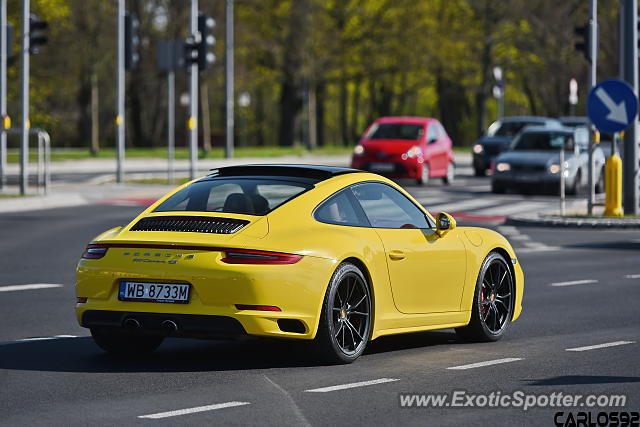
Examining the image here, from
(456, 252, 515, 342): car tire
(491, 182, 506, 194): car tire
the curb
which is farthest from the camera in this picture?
(491, 182, 506, 194): car tire

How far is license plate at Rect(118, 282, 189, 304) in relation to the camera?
9328mm

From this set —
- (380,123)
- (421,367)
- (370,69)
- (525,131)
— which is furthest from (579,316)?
(370,69)

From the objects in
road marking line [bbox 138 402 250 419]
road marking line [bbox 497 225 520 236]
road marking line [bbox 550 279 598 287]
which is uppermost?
road marking line [bbox 138 402 250 419]

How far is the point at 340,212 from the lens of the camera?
10.2m

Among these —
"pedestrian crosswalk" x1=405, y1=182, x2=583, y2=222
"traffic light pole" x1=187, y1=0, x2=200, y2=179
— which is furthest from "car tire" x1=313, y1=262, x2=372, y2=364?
"traffic light pole" x1=187, y1=0, x2=200, y2=179

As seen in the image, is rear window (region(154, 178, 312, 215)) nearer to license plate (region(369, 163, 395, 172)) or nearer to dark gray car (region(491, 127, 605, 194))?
dark gray car (region(491, 127, 605, 194))

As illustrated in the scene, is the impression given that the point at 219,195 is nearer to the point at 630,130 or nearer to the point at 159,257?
the point at 159,257

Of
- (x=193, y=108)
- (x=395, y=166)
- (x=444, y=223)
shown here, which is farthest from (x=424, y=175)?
(x=444, y=223)

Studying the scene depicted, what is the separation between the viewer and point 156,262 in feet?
30.7

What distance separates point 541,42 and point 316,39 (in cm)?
988

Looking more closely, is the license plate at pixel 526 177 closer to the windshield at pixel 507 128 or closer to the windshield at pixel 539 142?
the windshield at pixel 539 142

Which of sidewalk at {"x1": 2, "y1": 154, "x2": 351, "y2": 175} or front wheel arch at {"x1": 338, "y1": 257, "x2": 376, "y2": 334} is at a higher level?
front wheel arch at {"x1": 338, "y1": 257, "x2": 376, "y2": 334}

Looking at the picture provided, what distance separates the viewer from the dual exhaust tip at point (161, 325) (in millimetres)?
9312

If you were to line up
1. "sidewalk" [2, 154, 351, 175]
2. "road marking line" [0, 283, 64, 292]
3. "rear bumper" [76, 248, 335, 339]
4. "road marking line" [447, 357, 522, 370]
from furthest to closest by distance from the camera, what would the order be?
"sidewalk" [2, 154, 351, 175] → "road marking line" [0, 283, 64, 292] → "road marking line" [447, 357, 522, 370] → "rear bumper" [76, 248, 335, 339]
